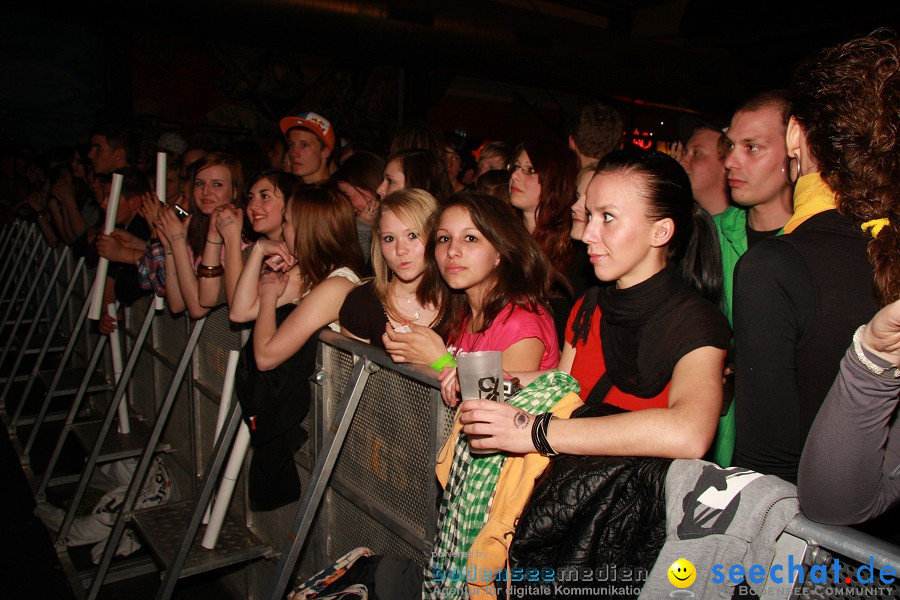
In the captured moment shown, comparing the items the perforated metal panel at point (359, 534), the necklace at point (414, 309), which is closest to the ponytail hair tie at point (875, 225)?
the perforated metal panel at point (359, 534)

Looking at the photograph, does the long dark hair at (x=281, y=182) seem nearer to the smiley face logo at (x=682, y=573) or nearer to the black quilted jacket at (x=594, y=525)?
the black quilted jacket at (x=594, y=525)

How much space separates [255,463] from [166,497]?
64.3 inches

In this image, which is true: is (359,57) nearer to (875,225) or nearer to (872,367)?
(875,225)

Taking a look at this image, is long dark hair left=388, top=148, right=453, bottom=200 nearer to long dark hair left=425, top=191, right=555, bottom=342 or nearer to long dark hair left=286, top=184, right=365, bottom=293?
long dark hair left=286, top=184, right=365, bottom=293

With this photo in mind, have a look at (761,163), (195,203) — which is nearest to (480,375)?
(761,163)

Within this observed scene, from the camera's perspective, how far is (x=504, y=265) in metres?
2.35

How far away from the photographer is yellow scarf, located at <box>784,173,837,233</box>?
1.40 meters

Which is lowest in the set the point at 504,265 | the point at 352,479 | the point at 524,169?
the point at 352,479

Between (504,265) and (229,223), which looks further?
(229,223)

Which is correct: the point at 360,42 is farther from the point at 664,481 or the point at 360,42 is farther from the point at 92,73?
the point at 664,481

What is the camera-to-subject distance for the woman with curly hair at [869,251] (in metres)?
0.99

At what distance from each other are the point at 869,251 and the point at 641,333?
1.77 feet

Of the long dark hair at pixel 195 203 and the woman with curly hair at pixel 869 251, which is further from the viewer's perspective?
the long dark hair at pixel 195 203

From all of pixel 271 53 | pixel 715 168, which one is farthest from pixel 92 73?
pixel 715 168
